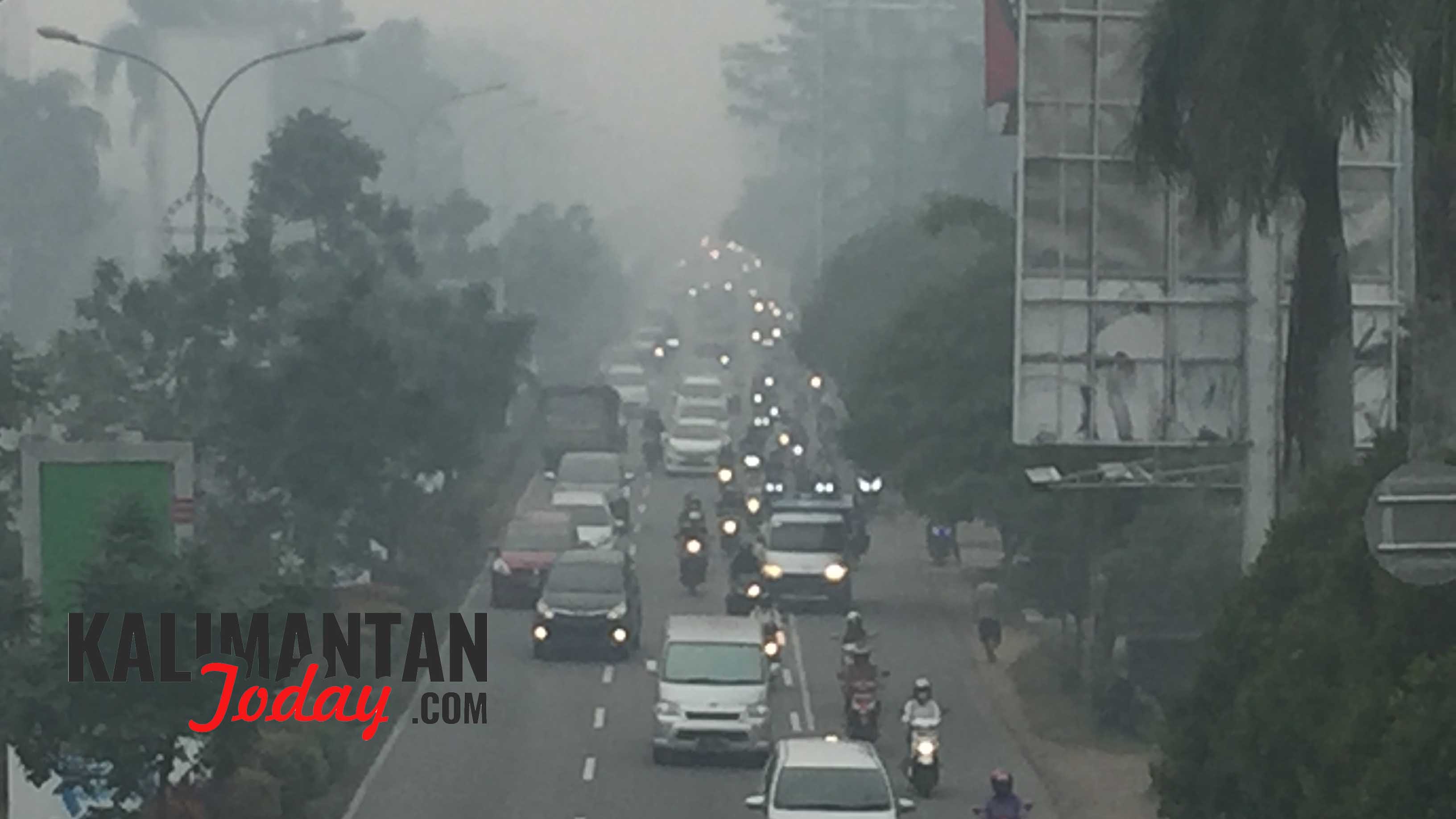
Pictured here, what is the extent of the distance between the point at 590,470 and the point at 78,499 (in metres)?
40.7

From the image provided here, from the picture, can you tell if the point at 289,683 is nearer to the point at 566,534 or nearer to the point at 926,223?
the point at 566,534

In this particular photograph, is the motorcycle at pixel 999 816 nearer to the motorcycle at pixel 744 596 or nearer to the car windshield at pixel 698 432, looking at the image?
the motorcycle at pixel 744 596

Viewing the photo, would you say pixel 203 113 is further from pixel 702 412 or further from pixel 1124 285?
pixel 702 412

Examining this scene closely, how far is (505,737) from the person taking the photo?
1481 inches

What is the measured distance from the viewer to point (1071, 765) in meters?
36.2

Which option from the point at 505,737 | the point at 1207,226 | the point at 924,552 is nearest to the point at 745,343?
the point at 924,552

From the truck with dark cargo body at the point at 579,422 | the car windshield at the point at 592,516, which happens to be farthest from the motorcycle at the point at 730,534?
the truck with dark cargo body at the point at 579,422

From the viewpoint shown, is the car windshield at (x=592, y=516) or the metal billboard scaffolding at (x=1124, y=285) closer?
the metal billboard scaffolding at (x=1124, y=285)

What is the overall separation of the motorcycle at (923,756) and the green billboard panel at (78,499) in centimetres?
1002

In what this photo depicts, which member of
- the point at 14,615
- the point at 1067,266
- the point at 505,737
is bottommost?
the point at 505,737

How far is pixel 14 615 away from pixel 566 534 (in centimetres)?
2558

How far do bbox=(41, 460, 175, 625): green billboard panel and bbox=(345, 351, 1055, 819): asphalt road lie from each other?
20.9 ft

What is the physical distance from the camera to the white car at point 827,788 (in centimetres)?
2748

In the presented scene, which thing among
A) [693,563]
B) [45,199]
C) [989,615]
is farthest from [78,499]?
[45,199]
